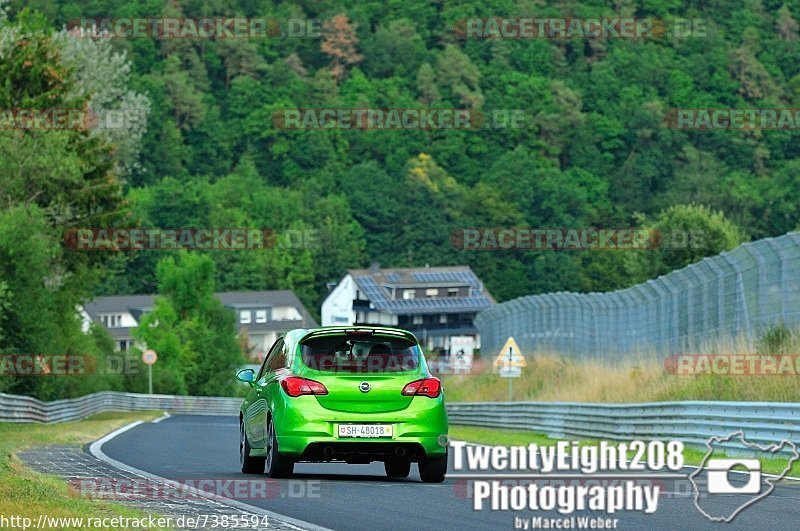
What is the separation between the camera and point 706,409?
79.8ft

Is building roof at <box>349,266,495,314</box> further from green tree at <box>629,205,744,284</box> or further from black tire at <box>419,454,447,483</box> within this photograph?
black tire at <box>419,454,447,483</box>

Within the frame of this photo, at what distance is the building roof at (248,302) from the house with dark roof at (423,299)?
17.0 feet

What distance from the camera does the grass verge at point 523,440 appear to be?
21.1 metres

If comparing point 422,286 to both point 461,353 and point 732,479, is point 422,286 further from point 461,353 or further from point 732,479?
point 732,479

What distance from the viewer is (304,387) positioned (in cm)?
1727

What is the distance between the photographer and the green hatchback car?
1714 centimetres

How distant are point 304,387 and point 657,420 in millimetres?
10492

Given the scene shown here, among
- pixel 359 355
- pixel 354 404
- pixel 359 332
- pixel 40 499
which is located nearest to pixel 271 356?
pixel 359 355

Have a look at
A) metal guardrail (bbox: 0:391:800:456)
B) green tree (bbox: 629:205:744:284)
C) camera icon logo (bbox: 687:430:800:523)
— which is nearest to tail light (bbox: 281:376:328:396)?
camera icon logo (bbox: 687:430:800:523)

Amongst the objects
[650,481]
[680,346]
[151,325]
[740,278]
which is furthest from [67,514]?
[151,325]

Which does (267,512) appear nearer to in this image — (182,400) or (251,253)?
(182,400)

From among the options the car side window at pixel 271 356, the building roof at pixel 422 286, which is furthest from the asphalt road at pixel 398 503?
the building roof at pixel 422 286

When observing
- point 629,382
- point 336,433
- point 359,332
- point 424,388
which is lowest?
point 336,433

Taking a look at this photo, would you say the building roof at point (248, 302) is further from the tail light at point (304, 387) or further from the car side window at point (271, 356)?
the tail light at point (304, 387)
